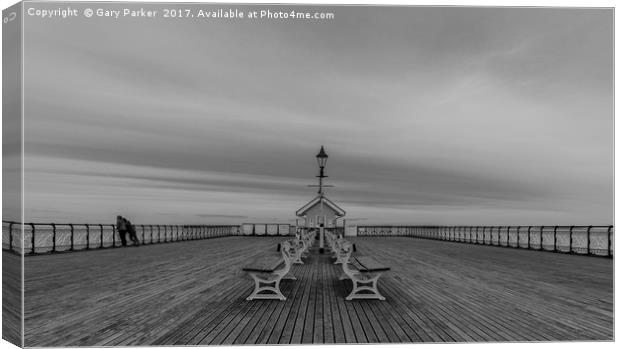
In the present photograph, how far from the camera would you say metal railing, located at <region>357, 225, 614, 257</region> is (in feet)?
48.4

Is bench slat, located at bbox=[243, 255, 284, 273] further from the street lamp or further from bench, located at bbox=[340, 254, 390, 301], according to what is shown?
the street lamp

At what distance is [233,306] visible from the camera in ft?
21.0

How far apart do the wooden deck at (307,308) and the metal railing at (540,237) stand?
538 cm

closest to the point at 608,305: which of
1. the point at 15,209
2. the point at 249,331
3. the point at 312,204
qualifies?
the point at 249,331

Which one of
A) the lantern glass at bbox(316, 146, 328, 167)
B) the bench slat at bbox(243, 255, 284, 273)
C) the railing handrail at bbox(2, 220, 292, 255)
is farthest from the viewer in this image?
the lantern glass at bbox(316, 146, 328, 167)

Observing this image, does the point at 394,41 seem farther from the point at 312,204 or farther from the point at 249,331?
the point at 312,204

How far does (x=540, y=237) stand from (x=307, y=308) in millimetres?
14700

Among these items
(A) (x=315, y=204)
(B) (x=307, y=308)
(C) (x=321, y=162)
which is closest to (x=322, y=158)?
(C) (x=321, y=162)

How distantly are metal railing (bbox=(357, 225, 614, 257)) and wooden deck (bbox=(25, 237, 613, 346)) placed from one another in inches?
212

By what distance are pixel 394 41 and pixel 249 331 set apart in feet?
20.3

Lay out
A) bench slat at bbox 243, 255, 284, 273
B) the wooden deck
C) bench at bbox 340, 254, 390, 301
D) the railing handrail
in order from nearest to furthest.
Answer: the wooden deck
bench slat at bbox 243, 255, 284, 273
bench at bbox 340, 254, 390, 301
the railing handrail

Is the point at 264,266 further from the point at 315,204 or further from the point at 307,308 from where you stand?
the point at 315,204

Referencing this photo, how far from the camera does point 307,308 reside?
630 cm

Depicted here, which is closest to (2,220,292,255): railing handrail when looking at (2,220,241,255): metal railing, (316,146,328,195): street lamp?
(2,220,241,255): metal railing
